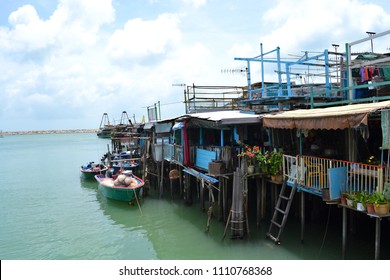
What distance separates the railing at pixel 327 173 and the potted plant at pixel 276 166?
0.17 m

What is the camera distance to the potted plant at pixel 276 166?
34.7 feet

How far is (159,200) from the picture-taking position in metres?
17.5

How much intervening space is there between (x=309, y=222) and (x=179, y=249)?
4.96m

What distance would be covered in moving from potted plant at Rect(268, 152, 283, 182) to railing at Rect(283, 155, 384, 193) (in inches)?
6.6

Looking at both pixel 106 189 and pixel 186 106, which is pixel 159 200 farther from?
pixel 186 106

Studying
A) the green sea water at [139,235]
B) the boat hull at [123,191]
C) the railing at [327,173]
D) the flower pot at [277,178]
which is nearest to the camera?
the railing at [327,173]

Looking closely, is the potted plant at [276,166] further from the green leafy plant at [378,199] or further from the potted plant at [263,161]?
the green leafy plant at [378,199]

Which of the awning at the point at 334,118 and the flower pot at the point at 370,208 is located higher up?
the awning at the point at 334,118

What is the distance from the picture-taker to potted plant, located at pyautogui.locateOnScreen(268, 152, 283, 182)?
10578mm

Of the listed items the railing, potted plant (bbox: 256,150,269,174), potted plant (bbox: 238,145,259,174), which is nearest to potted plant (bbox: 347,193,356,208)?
the railing

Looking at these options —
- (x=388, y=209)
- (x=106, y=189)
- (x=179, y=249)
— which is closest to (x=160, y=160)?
(x=106, y=189)

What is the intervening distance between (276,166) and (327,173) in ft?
6.97

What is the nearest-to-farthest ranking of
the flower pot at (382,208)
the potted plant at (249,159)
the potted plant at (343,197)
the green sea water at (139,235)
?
the flower pot at (382,208) → the potted plant at (343,197) → the green sea water at (139,235) → the potted plant at (249,159)

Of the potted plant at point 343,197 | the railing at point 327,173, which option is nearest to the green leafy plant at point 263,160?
the railing at point 327,173
